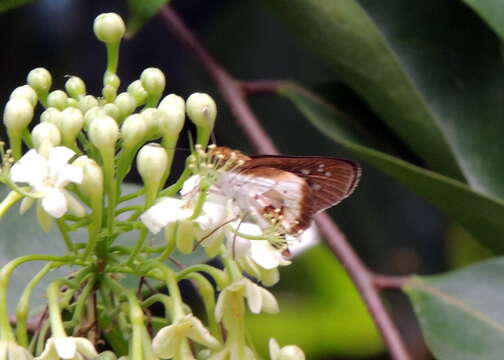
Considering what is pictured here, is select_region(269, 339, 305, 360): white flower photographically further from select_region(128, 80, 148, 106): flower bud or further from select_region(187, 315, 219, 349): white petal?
select_region(128, 80, 148, 106): flower bud

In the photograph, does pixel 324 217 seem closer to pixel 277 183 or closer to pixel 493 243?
pixel 493 243

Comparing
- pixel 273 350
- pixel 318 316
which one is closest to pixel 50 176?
pixel 273 350

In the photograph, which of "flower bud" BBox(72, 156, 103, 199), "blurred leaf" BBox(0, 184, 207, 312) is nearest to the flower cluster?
"flower bud" BBox(72, 156, 103, 199)

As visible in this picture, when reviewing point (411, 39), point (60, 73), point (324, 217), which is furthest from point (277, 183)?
point (60, 73)

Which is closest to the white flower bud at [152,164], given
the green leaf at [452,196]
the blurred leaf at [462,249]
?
the green leaf at [452,196]

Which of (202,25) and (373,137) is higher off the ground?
(202,25)

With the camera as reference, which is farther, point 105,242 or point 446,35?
point 446,35
